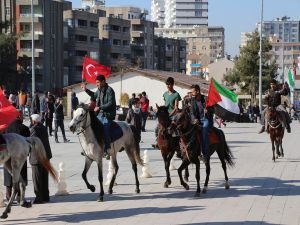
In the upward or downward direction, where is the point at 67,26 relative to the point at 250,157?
upward

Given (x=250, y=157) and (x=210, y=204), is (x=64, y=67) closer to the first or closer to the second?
(x=250, y=157)

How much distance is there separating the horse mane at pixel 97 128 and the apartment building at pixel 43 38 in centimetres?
7423

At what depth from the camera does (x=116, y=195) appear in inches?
522

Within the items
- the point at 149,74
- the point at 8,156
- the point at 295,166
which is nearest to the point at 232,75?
the point at 149,74

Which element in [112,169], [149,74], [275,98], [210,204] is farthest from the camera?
[149,74]

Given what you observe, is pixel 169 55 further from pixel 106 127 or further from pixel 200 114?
pixel 106 127

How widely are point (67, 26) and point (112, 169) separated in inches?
3462

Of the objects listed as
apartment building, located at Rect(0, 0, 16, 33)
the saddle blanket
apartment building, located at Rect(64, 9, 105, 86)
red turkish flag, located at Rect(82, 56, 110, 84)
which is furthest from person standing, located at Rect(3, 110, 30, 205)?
apartment building, located at Rect(64, 9, 105, 86)

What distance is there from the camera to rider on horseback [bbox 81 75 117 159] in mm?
13109

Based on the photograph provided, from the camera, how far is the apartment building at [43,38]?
89.0m

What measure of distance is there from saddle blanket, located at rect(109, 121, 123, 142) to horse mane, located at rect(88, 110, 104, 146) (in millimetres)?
441

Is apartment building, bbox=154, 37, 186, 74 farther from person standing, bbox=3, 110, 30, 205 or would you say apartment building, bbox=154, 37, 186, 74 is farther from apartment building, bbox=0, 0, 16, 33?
person standing, bbox=3, 110, 30, 205

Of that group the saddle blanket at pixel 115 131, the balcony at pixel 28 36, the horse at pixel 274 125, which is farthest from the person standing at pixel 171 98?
the balcony at pixel 28 36

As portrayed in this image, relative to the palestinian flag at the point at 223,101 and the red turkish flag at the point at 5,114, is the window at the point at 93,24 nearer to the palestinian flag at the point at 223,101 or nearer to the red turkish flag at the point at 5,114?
the palestinian flag at the point at 223,101
